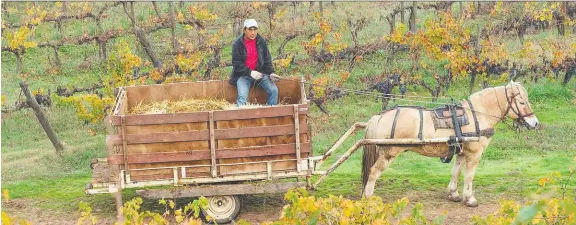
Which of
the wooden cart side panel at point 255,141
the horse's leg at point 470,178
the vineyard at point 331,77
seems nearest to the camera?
the wooden cart side panel at point 255,141

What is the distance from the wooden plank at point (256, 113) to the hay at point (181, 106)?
928mm

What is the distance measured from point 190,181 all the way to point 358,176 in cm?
318

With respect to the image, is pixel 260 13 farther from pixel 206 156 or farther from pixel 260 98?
Answer: pixel 206 156

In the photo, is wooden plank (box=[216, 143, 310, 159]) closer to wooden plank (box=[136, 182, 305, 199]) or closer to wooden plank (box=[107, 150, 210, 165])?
wooden plank (box=[107, 150, 210, 165])

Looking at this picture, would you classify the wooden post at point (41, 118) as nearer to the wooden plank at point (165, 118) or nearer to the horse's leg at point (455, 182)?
the wooden plank at point (165, 118)

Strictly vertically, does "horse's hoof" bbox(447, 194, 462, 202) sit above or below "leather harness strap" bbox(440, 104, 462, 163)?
below

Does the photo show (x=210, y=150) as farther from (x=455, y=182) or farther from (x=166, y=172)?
(x=455, y=182)

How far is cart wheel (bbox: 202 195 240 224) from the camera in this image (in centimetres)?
899

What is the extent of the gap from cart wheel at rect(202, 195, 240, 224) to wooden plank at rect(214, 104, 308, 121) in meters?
0.98

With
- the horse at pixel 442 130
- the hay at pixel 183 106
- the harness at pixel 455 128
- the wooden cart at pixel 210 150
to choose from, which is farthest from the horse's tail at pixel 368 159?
the hay at pixel 183 106

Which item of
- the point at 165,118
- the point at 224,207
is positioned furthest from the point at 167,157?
the point at 224,207

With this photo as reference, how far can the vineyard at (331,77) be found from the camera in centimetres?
1059

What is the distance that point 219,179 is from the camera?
8.66 metres

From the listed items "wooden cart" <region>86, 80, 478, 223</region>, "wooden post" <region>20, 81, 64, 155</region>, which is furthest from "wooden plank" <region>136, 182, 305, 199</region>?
"wooden post" <region>20, 81, 64, 155</region>
